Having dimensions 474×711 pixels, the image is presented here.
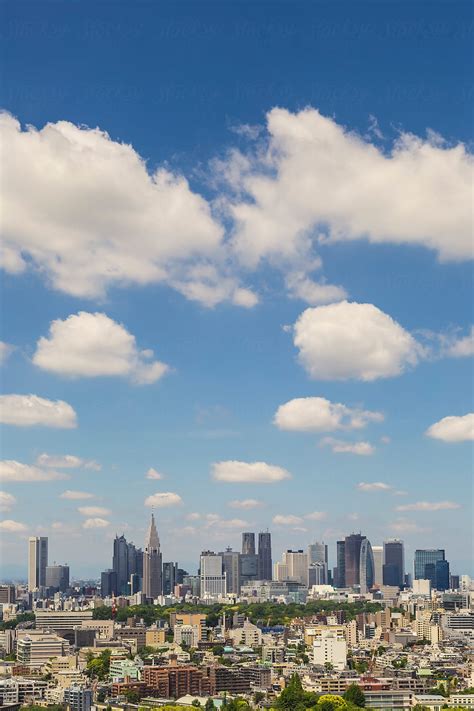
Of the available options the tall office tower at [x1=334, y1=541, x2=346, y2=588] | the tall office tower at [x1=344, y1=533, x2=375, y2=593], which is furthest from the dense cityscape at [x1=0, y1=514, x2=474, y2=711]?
the tall office tower at [x1=334, y1=541, x2=346, y2=588]

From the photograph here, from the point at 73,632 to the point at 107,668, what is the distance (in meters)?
10.9

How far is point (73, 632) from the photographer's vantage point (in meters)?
42.6

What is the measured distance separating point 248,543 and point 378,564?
37.0ft

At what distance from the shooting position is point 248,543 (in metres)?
93.8

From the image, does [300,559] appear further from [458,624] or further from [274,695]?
[274,695]

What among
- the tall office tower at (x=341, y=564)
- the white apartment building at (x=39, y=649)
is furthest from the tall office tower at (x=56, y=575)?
the white apartment building at (x=39, y=649)

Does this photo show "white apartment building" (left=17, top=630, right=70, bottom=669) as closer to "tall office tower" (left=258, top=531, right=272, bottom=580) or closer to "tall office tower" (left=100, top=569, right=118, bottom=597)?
"tall office tower" (left=100, top=569, right=118, bottom=597)

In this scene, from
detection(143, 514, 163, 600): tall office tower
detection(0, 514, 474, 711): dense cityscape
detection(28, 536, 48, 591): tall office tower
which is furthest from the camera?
detection(28, 536, 48, 591): tall office tower

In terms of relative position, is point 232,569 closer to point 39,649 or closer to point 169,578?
point 169,578

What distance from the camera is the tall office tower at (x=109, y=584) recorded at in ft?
250

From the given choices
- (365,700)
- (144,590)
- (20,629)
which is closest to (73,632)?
(20,629)

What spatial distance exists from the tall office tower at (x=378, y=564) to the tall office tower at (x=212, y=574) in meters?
12.7

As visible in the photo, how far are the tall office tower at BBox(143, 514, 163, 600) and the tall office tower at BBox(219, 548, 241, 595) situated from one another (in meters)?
12.4

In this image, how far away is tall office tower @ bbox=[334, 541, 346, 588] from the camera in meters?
89.3
